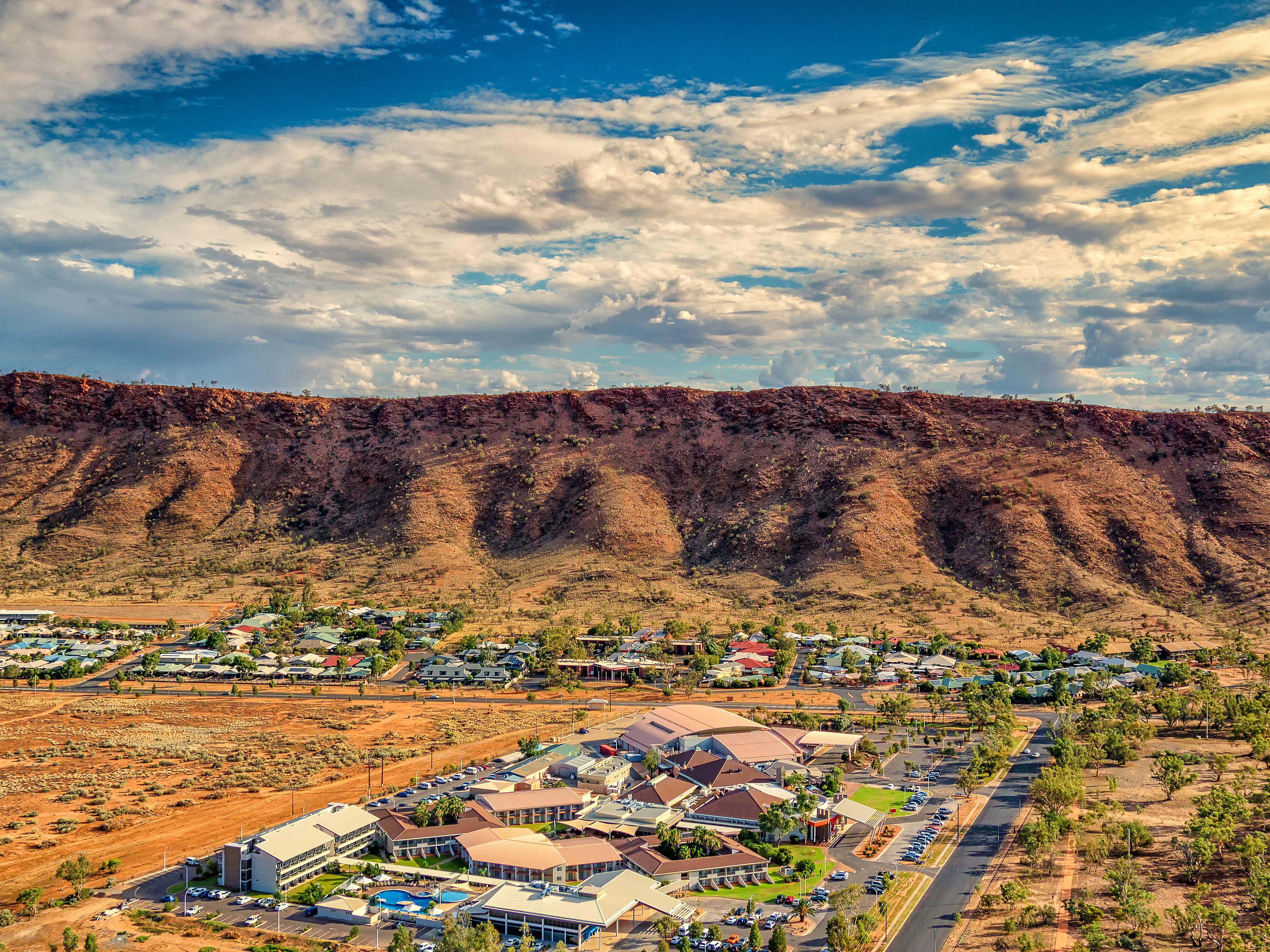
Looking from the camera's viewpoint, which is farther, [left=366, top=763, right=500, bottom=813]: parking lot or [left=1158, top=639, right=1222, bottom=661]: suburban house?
[left=1158, top=639, right=1222, bottom=661]: suburban house

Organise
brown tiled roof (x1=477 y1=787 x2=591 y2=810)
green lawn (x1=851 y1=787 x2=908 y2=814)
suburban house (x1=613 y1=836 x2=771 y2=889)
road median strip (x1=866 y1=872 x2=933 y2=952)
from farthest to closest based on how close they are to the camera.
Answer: green lawn (x1=851 y1=787 x2=908 y2=814) < brown tiled roof (x1=477 y1=787 x2=591 y2=810) < suburban house (x1=613 y1=836 x2=771 y2=889) < road median strip (x1=866 y1=872 x2=933 y2=952)

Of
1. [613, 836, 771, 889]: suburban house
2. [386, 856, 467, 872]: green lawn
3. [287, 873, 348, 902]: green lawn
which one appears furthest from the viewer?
[386, 856, 467, 872]: green lawn

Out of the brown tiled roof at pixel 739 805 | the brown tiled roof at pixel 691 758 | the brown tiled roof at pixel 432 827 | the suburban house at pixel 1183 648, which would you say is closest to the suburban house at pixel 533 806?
the brown tiled roof at pixel 432 827

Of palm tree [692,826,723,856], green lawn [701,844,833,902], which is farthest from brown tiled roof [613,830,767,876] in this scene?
green lawn [701,844,833,902]

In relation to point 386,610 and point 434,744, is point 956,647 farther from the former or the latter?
point 386,610

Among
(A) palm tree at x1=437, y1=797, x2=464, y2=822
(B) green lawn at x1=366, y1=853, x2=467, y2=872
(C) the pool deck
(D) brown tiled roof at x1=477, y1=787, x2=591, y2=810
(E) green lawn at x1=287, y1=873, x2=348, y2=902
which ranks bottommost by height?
(B) green lawn at x1=366, y1=853, x2=467, y2=872

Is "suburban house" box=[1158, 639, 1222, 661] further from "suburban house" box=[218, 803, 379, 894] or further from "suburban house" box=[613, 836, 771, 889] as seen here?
"suburban house" box=[218, 803, 379, 894]

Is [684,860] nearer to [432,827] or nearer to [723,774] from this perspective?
[723,774]

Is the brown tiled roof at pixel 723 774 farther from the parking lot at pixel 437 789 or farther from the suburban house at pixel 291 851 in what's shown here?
the suburban house at pixel 291 851
